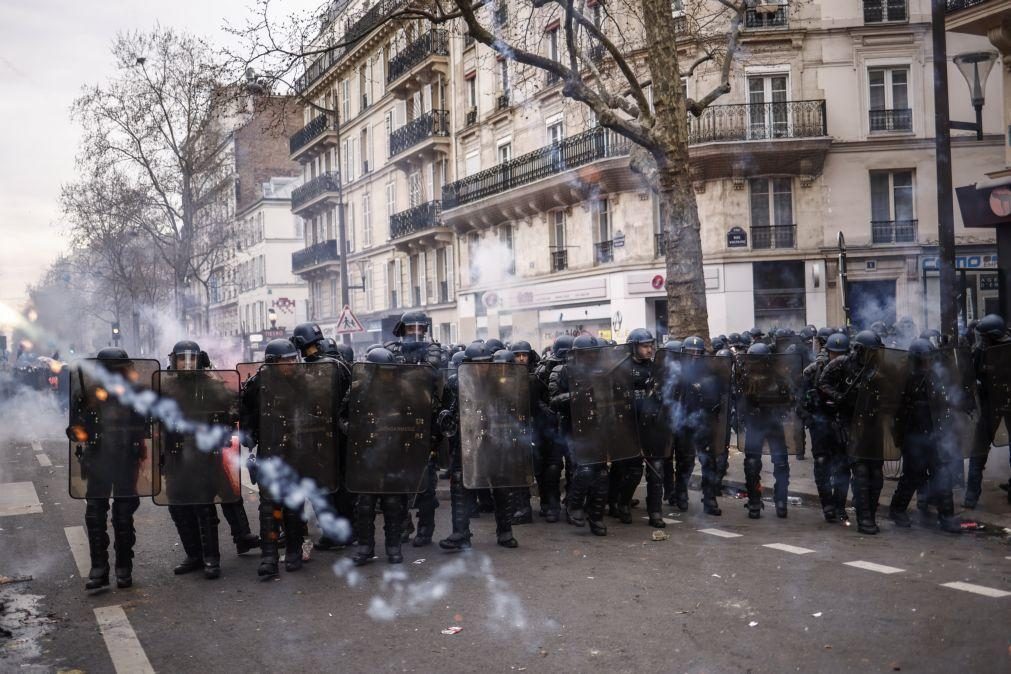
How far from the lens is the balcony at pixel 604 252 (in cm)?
2647

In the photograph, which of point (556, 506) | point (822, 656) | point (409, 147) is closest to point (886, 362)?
point (556, 506)

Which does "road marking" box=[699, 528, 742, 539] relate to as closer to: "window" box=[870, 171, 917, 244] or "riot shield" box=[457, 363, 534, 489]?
"riot shield" box=[457, 363, 534, 489]

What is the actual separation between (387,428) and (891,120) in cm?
2124

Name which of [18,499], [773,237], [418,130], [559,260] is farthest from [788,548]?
[418,130]

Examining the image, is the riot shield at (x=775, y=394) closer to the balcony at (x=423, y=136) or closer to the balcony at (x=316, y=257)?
the balcony at (x=423, y=136)

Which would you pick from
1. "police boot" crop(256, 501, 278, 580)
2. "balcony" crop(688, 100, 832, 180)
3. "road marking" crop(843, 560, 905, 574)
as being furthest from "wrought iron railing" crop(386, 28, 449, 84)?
"road marking" crop(843, 560, 905, 574)

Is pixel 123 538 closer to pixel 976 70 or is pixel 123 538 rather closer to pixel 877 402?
pixel 877 402

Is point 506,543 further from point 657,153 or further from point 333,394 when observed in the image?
point 657,153

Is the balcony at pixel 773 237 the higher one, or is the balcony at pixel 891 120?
the balcony at pixel 891 120

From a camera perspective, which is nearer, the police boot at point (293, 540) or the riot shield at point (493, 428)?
the police boot at point (293, 540)

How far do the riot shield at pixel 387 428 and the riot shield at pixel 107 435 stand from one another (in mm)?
1387

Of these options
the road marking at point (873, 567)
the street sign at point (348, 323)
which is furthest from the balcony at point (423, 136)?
the road marking at point (873, 567)

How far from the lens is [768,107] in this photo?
79.7 feet

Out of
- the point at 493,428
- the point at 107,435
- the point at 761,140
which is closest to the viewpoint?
the point at 107,435
